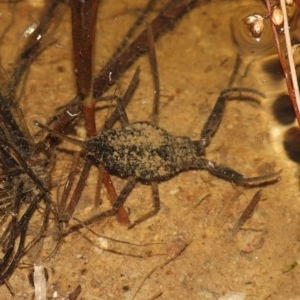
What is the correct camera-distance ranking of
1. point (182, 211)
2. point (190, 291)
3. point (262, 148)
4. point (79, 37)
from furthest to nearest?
1. point (262, 148)
2. point (182, 211)
3. point (190, 291)
4. point (79, 37)

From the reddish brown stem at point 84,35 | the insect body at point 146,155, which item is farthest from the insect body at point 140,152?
the reddish brown stem at point 84,35

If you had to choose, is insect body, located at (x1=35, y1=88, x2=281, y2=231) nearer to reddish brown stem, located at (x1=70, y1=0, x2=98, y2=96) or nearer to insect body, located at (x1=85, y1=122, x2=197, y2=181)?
insect body, located at (x1=85, y1=122, x2=197, y2=181)

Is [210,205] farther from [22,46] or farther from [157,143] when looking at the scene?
[22,46]

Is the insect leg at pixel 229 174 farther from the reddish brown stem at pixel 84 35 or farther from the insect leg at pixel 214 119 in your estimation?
the reddish brown stem at pixel 84 35

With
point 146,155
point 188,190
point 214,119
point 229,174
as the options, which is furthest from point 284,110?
point 146,155

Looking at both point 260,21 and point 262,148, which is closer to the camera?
point 260,21

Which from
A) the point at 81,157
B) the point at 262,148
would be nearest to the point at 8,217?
the point at 81,157
